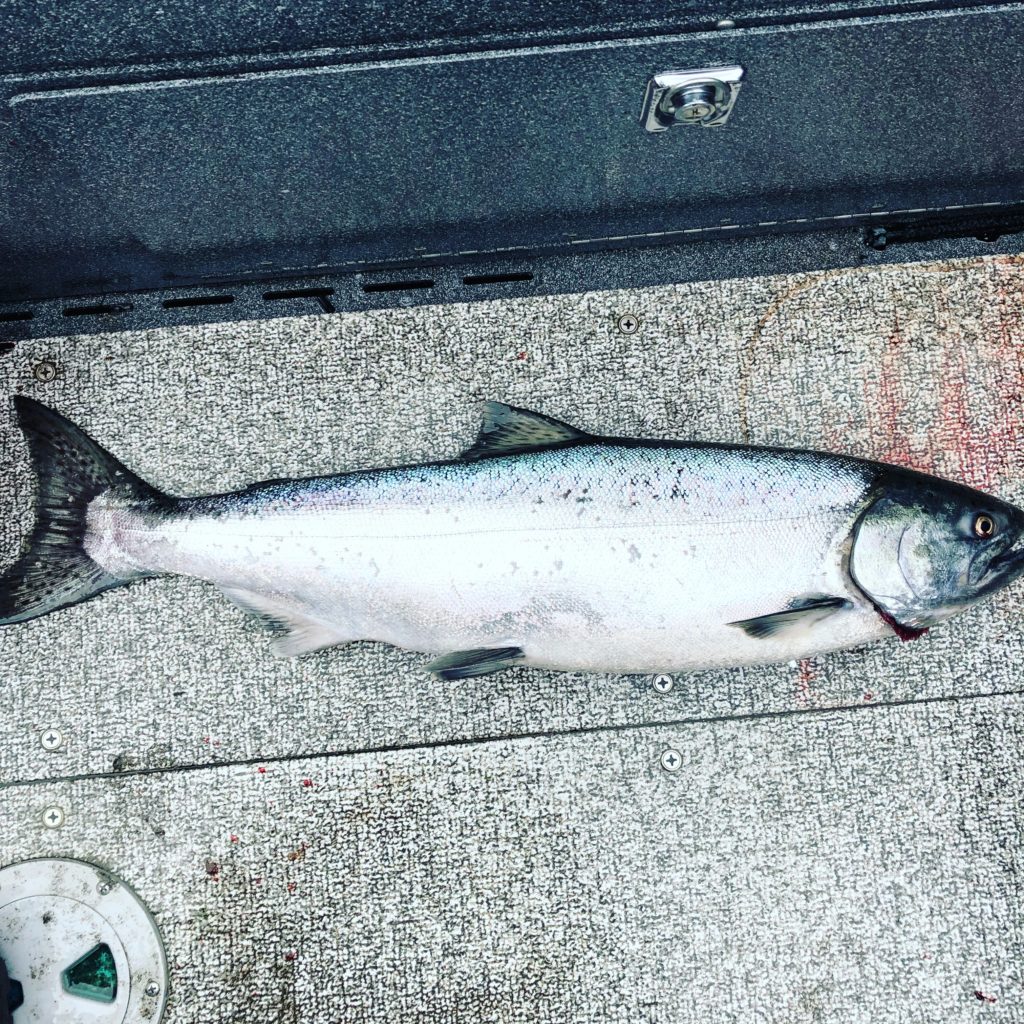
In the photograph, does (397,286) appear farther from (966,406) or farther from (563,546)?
(966,406)

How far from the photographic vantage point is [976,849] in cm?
204

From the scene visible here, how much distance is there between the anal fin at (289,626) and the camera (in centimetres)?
194

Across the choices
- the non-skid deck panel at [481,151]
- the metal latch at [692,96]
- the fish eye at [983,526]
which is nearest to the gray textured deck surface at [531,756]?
the non-skid deck panel at [481,151]

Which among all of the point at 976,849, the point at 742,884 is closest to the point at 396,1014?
the point at 742,884

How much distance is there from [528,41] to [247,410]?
1133 millimetres

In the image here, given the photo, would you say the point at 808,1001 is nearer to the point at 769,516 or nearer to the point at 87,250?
the point at 769,516

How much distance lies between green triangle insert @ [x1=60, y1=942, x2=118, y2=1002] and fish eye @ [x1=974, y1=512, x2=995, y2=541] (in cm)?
215

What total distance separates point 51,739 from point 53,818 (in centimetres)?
18

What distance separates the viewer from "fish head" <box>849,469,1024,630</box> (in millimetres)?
1808

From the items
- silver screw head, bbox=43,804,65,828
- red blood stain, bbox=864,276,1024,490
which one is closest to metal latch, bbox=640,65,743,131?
red blood stain, bbox=864,276,1024,490

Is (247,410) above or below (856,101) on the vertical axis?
below

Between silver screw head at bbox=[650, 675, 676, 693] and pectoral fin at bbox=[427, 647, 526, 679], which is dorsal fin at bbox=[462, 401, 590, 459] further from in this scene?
silver screw head at bbox=[650, 675, 676, 693]

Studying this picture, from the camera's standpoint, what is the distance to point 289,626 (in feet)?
6.46

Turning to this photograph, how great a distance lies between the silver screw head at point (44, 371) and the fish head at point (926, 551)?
6.42ft
